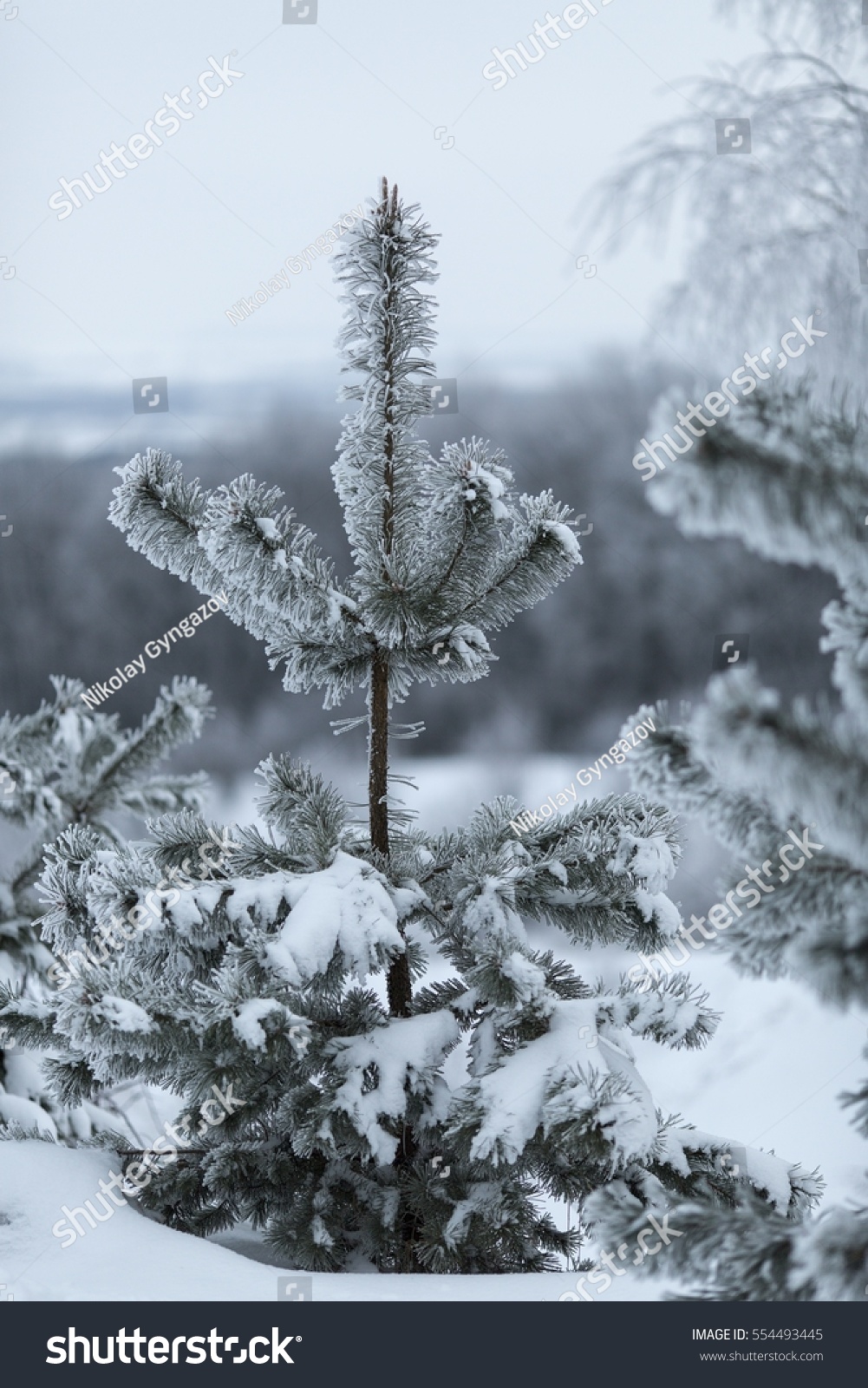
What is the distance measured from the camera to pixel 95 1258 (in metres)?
1.04

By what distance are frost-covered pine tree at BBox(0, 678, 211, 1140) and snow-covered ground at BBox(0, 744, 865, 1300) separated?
0.19 metres

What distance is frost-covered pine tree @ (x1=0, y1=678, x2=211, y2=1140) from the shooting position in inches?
66.1

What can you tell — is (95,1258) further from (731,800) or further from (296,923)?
(731,800)

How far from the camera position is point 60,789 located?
1749mm

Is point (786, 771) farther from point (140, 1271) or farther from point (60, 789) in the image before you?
point (60, 789)

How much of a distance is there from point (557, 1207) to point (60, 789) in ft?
4.51

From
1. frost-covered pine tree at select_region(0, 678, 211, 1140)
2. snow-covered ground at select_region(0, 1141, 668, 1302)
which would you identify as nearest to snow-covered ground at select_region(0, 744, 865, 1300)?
snow-covered ground at select_region(0, 1141, 668, 1302)

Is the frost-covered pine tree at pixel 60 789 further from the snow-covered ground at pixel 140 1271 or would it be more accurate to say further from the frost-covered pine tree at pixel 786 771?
the frost-covered pine tree at pixel 786 771

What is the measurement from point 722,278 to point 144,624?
248 cm

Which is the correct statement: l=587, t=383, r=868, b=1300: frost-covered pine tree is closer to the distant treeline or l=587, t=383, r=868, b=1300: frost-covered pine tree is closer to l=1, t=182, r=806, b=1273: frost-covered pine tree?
l=1, t=182, r=806, b=1273: frost-covered pine tree

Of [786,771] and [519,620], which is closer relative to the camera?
[786,771]

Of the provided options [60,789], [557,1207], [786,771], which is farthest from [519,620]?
[786,771]

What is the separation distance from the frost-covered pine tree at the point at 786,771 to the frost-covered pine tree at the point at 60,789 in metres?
1.10

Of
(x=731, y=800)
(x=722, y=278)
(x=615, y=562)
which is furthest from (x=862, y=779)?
(x=615, y=562)
